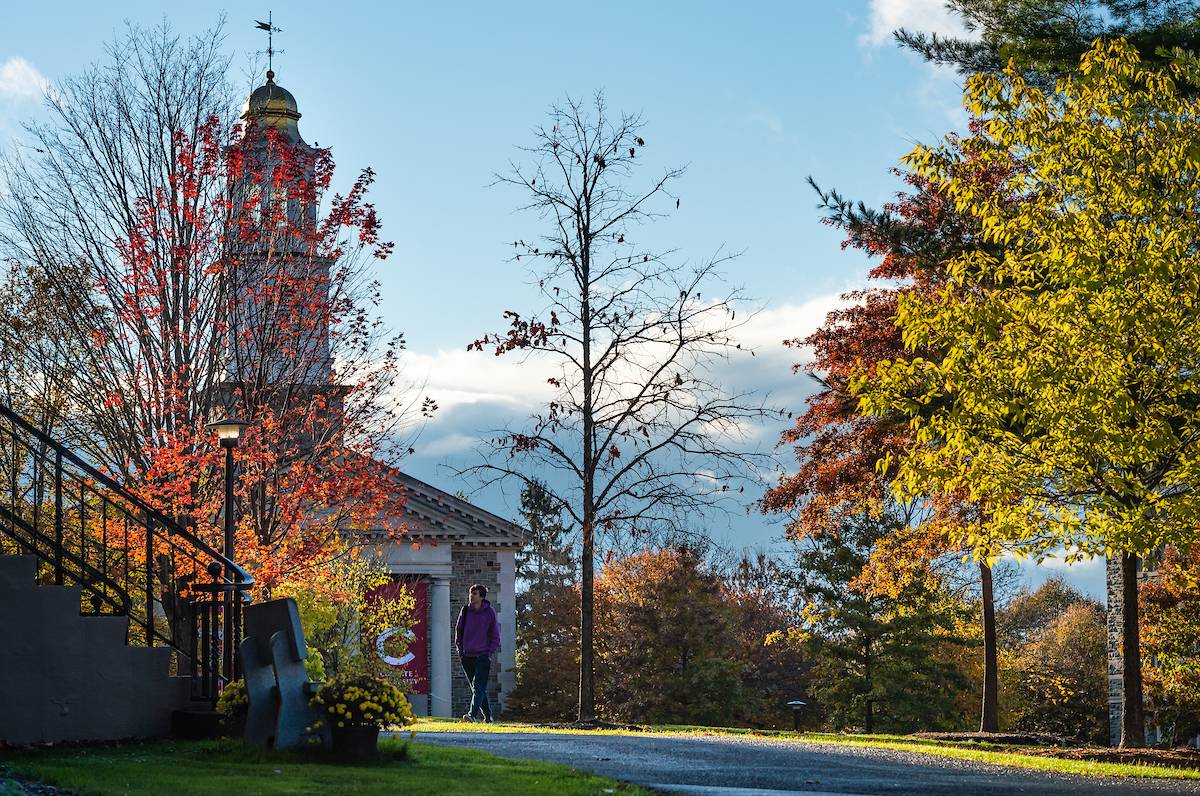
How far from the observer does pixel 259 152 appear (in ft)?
66.8

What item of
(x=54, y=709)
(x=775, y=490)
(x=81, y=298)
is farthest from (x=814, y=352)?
(x=54, y=709)

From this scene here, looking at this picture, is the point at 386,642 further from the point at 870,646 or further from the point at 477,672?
the point at 870,646

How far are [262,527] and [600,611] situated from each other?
22.3 metres

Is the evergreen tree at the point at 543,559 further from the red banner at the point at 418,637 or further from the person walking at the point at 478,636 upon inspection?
the person walking at the point at 478,636

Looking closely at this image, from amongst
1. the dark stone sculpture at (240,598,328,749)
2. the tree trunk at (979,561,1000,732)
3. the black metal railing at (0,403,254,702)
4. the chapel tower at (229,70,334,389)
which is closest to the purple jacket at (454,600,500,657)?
the black metal railing at (0,403,254,702)

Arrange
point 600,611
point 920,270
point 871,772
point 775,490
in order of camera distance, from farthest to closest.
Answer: point 600,611 < point 775,490 < point 920,270 < point 871,772

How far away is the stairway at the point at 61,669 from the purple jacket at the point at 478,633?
802 centimetres

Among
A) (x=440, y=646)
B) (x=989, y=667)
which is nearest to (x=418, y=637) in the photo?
(x=440, y=646)

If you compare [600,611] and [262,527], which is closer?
[262,527]

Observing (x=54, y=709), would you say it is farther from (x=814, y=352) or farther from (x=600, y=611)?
(x=600, y=611)

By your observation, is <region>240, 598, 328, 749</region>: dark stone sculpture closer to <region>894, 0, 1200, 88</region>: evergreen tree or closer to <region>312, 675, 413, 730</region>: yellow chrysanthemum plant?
<region>312, 675, 413, 730</region>: yellow chrysanthemum plant

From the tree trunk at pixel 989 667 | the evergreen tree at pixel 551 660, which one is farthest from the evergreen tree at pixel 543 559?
the tree trunk at pixel 989 667

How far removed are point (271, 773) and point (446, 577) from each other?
32.5 m

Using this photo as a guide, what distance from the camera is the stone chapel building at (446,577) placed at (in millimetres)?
40719
